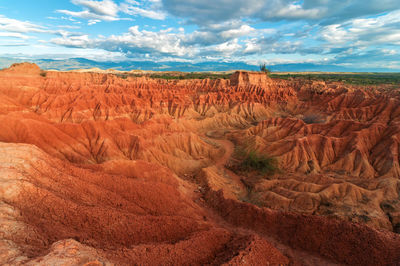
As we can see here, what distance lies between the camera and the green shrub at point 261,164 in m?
35.2

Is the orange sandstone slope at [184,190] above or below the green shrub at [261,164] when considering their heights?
above

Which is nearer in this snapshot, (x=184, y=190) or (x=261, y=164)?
(x=184, y=190)

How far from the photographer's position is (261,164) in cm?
3603

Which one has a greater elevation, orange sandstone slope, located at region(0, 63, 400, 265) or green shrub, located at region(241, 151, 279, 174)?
orange sandstone slope, located at region(0, 63, 400, 265)

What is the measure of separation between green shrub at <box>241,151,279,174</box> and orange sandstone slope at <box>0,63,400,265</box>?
3.80ft

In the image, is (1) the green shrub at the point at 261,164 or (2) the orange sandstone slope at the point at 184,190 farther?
(1) the green shrub at the point at 261,164

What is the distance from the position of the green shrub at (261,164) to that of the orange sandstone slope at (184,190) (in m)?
1.16

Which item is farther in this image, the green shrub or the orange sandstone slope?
the green shrub

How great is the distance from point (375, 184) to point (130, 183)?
101ft

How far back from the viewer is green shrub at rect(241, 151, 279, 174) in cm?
3519

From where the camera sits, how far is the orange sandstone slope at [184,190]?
Answer: 37.9ft

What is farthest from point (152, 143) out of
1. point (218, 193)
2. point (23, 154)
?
point (23, 154)

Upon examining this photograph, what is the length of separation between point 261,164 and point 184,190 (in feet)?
51.0

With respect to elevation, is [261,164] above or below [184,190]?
below
